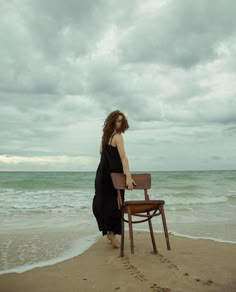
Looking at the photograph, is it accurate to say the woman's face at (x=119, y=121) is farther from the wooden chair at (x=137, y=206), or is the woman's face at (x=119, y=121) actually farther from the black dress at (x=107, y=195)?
the wooden chair at (x=137, y=206)

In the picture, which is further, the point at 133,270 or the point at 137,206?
the point at 137,206

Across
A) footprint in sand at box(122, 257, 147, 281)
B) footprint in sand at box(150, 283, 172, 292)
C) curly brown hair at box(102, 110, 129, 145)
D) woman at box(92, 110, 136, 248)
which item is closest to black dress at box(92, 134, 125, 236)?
woman at box(92, 110, 136, 248)

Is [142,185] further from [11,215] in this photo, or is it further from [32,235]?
[11,215]

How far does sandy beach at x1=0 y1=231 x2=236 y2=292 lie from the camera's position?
10.2 feet

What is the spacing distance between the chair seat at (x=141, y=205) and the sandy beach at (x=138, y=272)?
24.3 inches

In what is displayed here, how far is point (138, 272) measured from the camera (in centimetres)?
353

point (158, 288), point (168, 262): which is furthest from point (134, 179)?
point (158, 288)

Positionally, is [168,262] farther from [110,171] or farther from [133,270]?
[110,171]

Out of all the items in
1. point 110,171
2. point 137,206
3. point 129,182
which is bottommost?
point 137,206

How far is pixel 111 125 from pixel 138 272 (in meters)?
2.08

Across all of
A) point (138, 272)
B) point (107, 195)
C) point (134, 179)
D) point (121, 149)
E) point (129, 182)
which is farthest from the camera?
point (107, 195)

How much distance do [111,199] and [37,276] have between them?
1587 millimetres

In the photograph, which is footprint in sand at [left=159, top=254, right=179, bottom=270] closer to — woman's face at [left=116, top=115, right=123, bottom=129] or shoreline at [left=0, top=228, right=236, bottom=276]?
shoreline at [left=0, top=228, right=236, bottom=276]

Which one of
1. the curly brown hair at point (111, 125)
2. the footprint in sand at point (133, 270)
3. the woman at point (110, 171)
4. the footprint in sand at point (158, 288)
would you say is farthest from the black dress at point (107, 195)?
the footprint in sand at point (158, 288)
